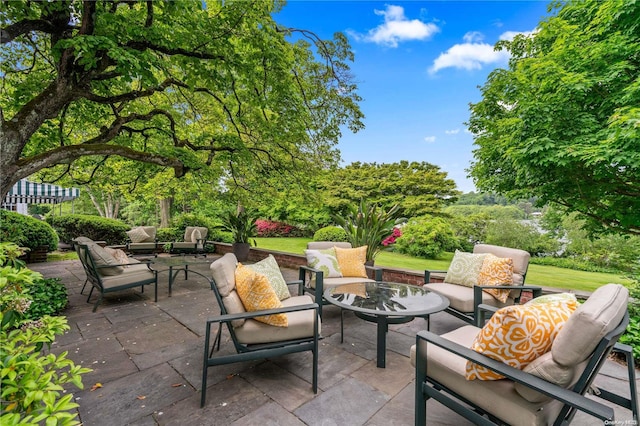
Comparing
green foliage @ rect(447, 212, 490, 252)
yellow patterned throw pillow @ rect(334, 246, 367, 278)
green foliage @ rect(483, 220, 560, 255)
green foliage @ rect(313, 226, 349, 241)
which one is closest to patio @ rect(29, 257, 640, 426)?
yellow patterned throw pillow @ rect(334, 246, 367, 278)

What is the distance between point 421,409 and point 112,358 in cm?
267

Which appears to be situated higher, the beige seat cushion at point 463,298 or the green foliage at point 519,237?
the green foliage at point 519,237

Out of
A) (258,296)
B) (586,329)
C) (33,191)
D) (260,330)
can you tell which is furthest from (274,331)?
(33,191)

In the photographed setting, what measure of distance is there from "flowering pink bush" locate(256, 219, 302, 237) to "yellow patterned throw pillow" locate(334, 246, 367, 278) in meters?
8.71

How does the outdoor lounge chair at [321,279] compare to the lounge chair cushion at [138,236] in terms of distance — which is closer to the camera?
the outdoor lounge chair at [321,279]

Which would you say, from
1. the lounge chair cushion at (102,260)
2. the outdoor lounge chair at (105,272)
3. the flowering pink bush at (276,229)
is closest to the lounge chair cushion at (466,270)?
the outdoor lounge chair at (105,272)

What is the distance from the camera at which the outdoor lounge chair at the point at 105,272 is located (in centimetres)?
357

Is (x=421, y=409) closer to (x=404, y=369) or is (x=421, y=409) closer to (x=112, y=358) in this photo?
(x=404, y=369)

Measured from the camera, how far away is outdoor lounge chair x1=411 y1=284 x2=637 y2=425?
1.10 metres

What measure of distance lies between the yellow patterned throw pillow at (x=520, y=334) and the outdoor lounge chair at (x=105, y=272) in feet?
14.0

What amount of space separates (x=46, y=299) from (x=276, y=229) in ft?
31.0

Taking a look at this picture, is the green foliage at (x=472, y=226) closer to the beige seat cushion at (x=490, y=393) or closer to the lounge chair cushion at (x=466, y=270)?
the lounge chair cushion at (x=466, y=270)

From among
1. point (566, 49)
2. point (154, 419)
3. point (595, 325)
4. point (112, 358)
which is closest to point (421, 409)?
point (595, 325)

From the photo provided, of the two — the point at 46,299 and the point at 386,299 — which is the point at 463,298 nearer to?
the point at 386,299
